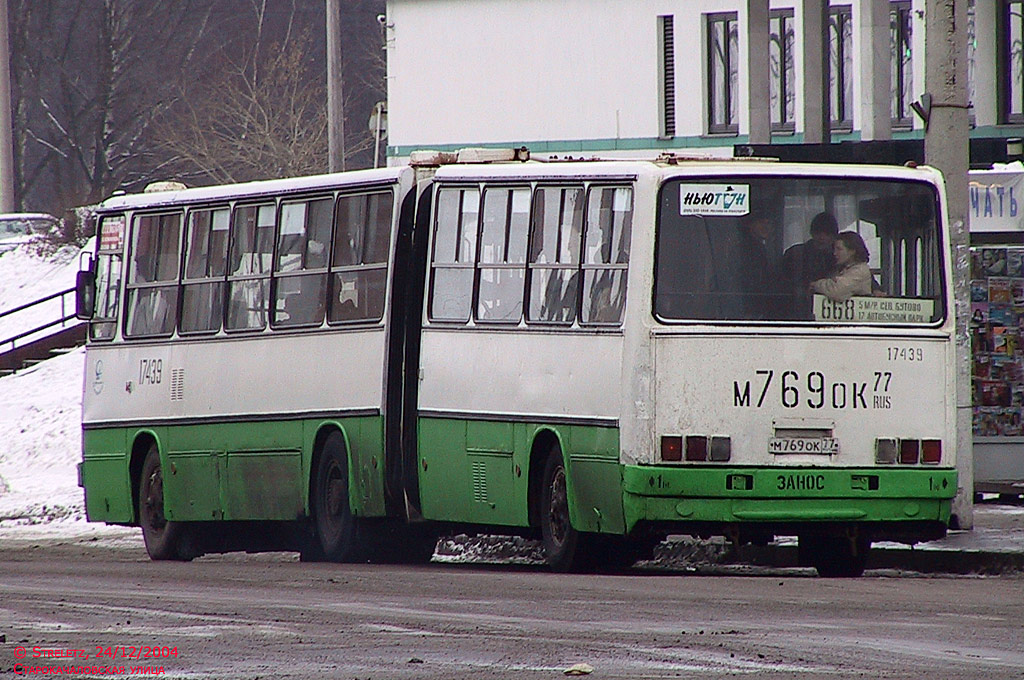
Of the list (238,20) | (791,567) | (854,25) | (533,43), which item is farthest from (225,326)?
(238,20)

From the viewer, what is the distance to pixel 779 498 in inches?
599

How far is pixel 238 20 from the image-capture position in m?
72.6

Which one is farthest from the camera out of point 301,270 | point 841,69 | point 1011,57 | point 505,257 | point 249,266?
point 841,69

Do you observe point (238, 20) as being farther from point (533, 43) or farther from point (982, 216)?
point (982, 216)

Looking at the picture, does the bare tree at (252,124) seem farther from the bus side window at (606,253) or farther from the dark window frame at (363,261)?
the bus side window at (606,253)

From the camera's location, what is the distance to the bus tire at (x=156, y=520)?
20297 mm

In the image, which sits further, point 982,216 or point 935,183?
point 982,216

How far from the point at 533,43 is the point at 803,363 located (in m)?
27.4

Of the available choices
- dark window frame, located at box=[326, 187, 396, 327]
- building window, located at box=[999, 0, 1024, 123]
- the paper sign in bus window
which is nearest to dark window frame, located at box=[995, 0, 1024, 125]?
building window, located at box=[999, 0, 1024, 123]

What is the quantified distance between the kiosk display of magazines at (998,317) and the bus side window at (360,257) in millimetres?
5385

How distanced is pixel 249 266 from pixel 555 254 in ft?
12.5

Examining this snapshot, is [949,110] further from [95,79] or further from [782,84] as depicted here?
[95,79]

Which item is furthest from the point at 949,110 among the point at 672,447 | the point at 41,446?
the point at 41,446

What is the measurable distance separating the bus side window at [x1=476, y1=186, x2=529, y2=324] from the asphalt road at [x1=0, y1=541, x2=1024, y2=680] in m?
1.94
